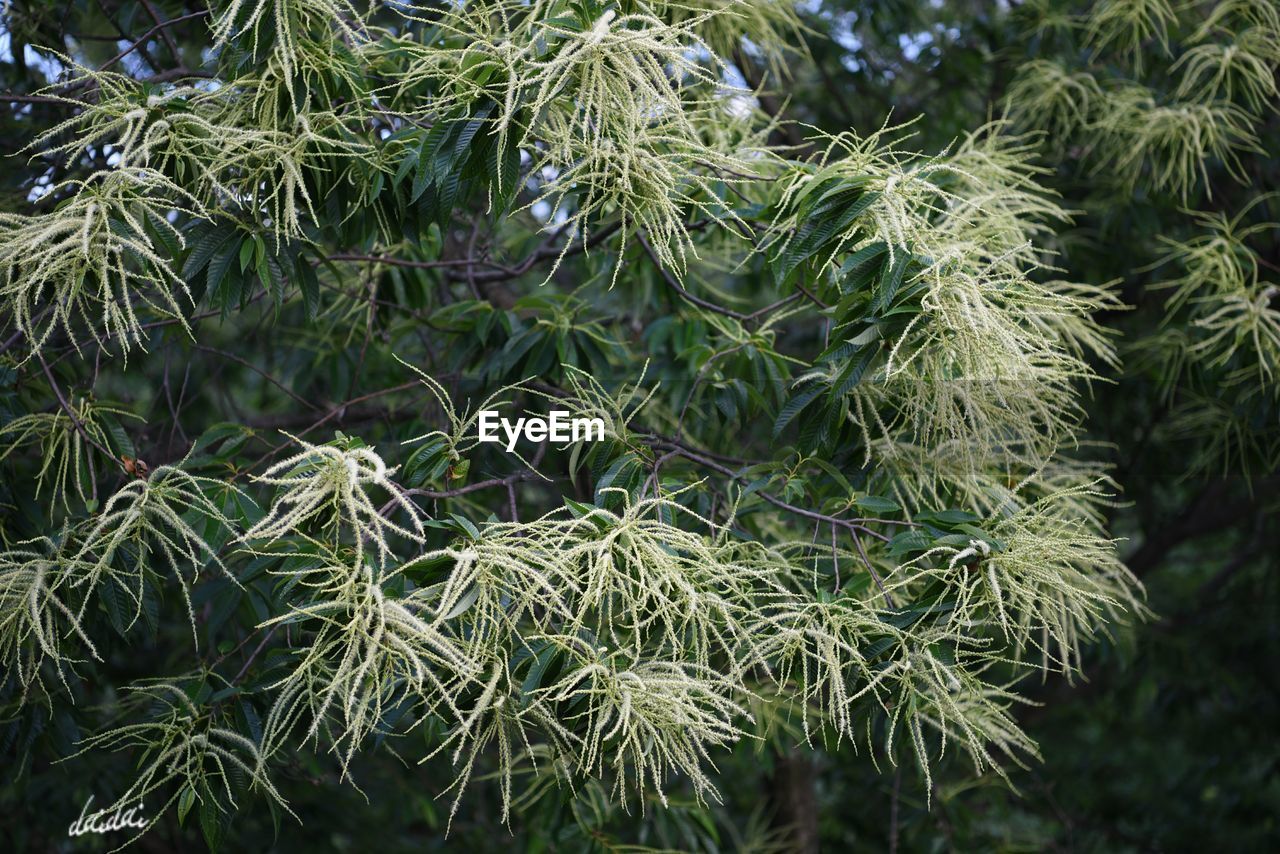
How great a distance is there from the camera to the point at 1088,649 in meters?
3.76

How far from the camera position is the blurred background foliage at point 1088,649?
3080 millimetres

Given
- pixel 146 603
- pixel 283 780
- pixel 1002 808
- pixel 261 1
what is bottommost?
pixel 1002 808

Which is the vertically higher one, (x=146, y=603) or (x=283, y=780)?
(x=146, y=603)

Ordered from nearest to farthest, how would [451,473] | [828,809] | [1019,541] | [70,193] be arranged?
[1019,541]
[451,473]
[70,193]
[828,809]

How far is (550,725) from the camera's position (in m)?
1.83

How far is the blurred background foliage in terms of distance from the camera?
3.08 meters

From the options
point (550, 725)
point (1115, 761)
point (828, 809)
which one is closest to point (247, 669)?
point (550, 725)

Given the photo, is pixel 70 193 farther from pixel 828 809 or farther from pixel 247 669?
pixel 828 809

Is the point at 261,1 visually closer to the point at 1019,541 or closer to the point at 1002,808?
the point at 1019,541

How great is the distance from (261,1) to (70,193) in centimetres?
94

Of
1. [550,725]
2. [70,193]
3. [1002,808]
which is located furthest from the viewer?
Result: [1002,808]

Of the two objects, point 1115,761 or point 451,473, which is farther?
point 1115,761

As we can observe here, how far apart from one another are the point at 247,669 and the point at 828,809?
3.03 meters

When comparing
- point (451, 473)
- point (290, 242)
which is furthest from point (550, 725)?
point (290, 242)
